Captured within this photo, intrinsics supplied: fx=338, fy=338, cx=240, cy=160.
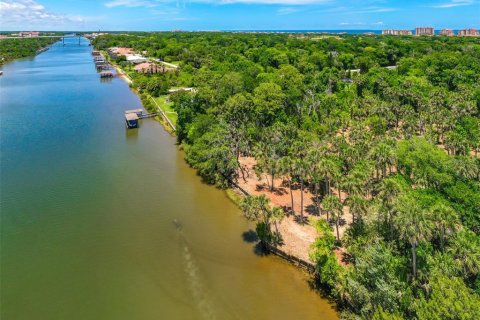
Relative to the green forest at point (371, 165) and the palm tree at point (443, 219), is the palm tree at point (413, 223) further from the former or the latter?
the palm tree at point (443, 219)

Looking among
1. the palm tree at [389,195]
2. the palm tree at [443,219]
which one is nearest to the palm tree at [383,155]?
the palm tree at [389,195]

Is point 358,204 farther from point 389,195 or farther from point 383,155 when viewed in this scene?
point 383,155

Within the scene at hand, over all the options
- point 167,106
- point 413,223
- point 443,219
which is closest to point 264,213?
point 413,223

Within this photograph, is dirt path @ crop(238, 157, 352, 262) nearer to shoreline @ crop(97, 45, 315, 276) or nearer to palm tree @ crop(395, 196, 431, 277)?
shoreline @ crop(97, 45, 315, 276)

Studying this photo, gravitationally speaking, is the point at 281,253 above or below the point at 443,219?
below

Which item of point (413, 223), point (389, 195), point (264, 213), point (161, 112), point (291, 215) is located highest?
point (161, 112)
